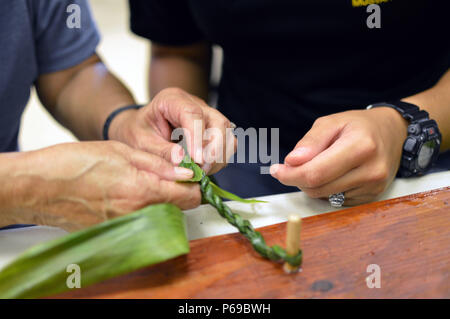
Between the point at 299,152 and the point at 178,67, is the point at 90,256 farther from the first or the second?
the point at 178,67

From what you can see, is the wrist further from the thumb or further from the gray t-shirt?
the gray t-shirt

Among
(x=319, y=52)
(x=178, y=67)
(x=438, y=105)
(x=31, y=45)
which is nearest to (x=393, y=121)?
(x=438, y=105)

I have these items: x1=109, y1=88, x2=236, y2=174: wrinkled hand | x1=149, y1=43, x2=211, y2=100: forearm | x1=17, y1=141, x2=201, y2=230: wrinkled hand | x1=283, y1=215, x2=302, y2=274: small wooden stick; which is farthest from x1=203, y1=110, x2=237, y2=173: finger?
x1=149, y1=43, x2=211, y2=100: forearm

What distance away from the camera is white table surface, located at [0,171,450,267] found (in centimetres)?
60

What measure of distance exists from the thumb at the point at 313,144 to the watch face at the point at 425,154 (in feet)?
0.59

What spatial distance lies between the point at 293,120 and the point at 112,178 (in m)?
0.55

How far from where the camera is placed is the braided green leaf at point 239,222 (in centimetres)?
53

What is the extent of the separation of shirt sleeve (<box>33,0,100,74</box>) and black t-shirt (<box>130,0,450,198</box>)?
20cm

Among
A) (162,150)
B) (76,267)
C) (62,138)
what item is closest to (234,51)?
(162,150)

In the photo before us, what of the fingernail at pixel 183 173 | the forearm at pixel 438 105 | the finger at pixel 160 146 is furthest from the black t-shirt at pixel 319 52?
the fingernail at pixel 183 173

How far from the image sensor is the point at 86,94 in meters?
0.97

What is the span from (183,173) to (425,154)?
44 centimetres

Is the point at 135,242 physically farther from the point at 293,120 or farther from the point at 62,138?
the point at 62,138

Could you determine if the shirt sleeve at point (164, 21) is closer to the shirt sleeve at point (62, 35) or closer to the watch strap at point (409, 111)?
the shirt sleeve at point (62, 35)
